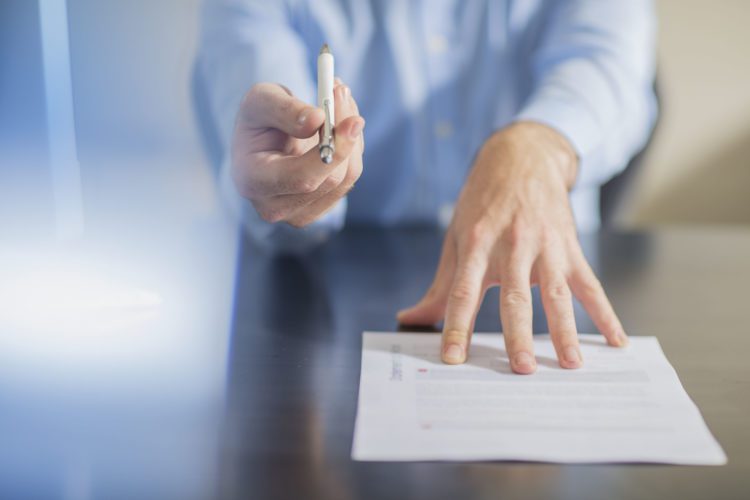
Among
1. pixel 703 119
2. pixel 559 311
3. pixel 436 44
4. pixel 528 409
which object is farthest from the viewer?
pixel 703 119

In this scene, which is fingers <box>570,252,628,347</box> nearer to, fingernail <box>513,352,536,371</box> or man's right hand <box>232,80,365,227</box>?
fingernail <box>513,352,536,371</box>

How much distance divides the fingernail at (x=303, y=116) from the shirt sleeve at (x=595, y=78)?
390 mm

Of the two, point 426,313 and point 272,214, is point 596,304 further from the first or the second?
point 272,214

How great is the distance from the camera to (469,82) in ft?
3.61

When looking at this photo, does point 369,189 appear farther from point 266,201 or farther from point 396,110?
point 266,201

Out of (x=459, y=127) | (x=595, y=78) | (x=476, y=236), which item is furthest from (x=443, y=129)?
(x=476, y=236)

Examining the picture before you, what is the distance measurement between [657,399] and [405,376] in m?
0.17

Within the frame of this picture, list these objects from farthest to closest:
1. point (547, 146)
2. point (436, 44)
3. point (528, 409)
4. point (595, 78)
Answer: point (436, 44) < point (595, 78) < point (547, 146) < point (528, 409)

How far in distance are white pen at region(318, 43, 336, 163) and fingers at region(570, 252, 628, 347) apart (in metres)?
0.26

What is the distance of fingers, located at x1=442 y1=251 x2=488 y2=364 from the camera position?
22.1 inches

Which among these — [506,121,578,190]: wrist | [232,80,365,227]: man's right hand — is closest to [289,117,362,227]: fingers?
[232,80,365,227]: man's right hand

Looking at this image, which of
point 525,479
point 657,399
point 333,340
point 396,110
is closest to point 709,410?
point 657,399

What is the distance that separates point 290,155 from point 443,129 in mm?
523

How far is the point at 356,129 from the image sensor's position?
1.62 feet
